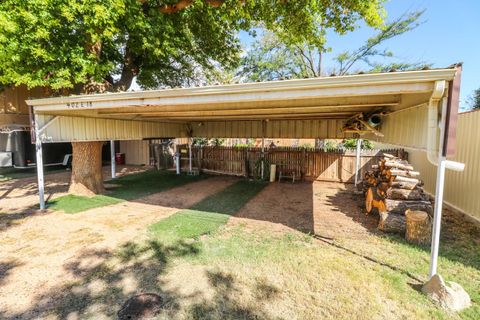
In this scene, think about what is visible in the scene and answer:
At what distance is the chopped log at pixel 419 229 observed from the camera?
14.2ft

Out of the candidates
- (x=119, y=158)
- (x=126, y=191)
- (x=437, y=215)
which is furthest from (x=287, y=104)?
(x=119, y=158)

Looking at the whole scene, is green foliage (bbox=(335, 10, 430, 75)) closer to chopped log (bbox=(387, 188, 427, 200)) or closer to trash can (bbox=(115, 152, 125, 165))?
chopped log (bbox=(387, 188, 427, 200))

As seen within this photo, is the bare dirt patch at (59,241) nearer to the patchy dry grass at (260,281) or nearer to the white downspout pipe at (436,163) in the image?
the patchy dry grass at (260,281)

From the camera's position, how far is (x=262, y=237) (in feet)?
15.3

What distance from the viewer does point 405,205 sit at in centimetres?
498

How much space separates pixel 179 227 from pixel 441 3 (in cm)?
1236

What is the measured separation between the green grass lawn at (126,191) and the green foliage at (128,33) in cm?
312

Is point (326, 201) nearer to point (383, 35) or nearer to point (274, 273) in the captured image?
point (274, 273)

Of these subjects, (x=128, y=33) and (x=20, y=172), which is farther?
(x=20, y=172)

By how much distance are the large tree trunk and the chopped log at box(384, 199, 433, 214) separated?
8374 mm

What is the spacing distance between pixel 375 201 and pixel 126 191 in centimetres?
775

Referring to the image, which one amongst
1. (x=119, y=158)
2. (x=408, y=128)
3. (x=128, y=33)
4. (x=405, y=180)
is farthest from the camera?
A: (x=119, y=158)

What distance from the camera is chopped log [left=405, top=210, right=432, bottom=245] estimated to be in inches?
170

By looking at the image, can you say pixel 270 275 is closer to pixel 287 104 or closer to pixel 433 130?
pixel 433 130
